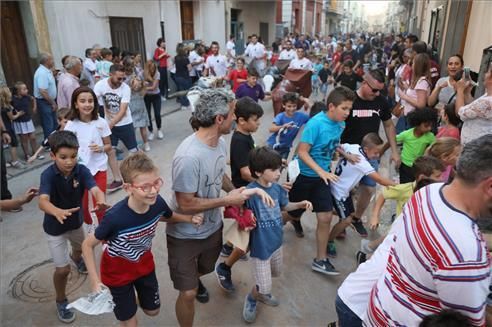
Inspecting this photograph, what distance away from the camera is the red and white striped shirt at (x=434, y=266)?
1329 mm

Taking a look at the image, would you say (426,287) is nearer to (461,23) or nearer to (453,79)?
(453,79)

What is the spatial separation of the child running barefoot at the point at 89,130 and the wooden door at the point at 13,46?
5.18m

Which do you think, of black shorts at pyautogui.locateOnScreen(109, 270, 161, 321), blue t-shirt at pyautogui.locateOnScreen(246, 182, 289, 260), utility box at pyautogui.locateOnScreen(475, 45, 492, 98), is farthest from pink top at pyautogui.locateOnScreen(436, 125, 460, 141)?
black shorts at pyautogui.locateOnScreen(109, 270, 161, 321)

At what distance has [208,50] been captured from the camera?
12.6 metres

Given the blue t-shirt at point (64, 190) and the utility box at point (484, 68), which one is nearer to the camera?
the blue t-shirt at point (64, 190)

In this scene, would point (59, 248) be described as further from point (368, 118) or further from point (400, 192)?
point (368, 118)

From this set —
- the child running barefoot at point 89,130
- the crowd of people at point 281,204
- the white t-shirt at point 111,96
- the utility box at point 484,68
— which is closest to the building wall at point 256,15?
the white t-shirt at point 111,96

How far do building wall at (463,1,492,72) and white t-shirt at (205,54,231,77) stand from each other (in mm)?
6405

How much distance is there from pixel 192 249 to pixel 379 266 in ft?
4.12

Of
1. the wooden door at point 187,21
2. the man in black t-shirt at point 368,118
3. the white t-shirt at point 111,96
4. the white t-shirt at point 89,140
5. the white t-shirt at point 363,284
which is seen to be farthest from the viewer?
the wooden door at point 187,21

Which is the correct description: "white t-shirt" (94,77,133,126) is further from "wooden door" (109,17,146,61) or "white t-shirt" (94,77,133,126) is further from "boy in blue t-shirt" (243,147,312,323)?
"wooden door" (109,17,146,61)

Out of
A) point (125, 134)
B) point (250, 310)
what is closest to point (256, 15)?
point (125, 134)

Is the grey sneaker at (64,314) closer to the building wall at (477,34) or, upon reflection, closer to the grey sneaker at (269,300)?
the grey sneaker at (269,300)

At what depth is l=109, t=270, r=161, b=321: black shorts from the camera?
7.86 feet
